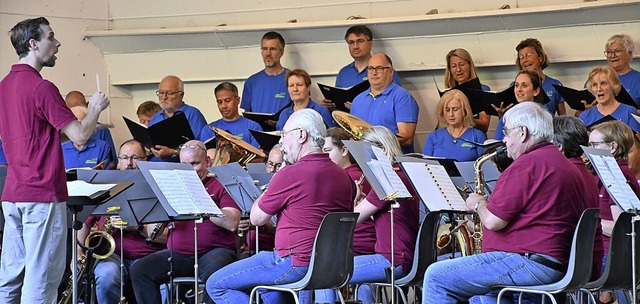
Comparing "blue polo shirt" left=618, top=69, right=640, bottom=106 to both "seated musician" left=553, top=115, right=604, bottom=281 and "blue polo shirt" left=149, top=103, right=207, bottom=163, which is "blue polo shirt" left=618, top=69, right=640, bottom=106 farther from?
"blue polo shirt" left=149, top=103, right=207, bottom=163

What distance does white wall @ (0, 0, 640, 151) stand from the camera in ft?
30.6

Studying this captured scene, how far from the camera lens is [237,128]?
9.16 meters

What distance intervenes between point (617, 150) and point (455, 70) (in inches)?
115

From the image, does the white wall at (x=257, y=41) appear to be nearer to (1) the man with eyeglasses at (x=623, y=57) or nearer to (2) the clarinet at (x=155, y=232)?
(1) the man with eyeglasses at (x=623, y=57)

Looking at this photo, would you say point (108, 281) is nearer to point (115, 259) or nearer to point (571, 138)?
point (115, 259)

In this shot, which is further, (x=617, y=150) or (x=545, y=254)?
(x=617, y=150)

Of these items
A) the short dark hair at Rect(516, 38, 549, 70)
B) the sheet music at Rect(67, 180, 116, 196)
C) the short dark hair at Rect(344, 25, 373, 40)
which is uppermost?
the short dark hair at Rect(344, 25, 373, 40)

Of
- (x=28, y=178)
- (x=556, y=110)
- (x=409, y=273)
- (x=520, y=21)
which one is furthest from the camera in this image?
(x=520, y=21)

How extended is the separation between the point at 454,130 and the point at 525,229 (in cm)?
346

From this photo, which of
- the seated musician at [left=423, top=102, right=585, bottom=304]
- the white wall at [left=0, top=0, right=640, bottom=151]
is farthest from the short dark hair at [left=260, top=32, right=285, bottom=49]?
the seated musician at [left=423, top=102, right=585, bottom=304]

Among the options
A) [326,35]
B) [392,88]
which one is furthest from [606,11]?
[326,35]

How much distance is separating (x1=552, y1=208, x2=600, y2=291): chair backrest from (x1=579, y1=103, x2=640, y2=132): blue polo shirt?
302cm

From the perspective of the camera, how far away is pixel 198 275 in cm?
684

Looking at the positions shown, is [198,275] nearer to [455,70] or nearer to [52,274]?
[52,274]
